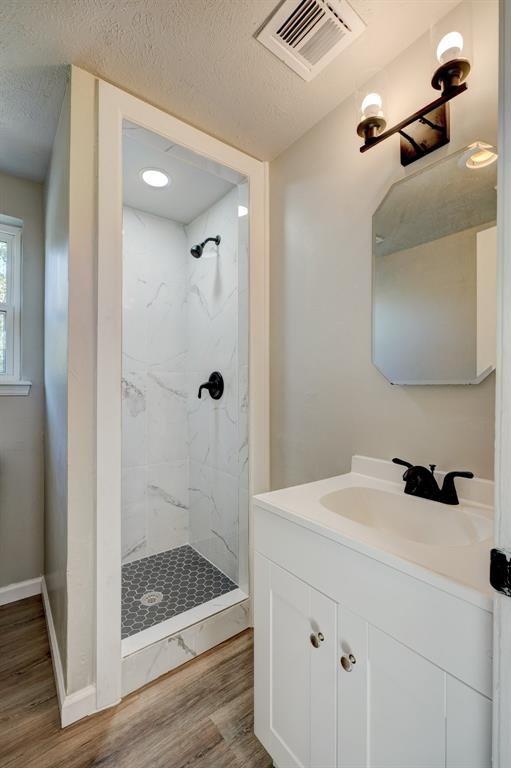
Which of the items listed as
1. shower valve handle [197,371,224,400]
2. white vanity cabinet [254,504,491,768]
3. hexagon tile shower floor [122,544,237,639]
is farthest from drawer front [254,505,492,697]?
shower valve handle [197,371,224,400]

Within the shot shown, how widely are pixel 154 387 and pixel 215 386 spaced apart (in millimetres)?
498

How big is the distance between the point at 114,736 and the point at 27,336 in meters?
1.95

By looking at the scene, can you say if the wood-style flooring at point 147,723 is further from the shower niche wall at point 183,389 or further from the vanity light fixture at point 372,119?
the vanity light fixture at point 372,119

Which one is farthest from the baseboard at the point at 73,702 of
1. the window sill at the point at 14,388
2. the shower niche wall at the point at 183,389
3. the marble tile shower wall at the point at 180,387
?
the window sill at the point at 14,388

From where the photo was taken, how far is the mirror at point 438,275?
1012 millimetres

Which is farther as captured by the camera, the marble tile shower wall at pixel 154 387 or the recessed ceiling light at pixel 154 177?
the marble tile shower wall at pixel 154 387

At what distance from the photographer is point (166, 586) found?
2002 mm

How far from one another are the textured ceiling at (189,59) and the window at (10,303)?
2.05 ft

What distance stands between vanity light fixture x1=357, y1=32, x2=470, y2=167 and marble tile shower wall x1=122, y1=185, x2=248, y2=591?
3.19ft

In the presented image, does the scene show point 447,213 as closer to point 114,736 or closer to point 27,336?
point 114,736

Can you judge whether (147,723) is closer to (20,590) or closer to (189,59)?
(20,590)

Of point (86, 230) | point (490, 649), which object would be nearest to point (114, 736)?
point (490, 649)

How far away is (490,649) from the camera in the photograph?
0.56m

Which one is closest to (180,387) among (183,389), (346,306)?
(183,389)
